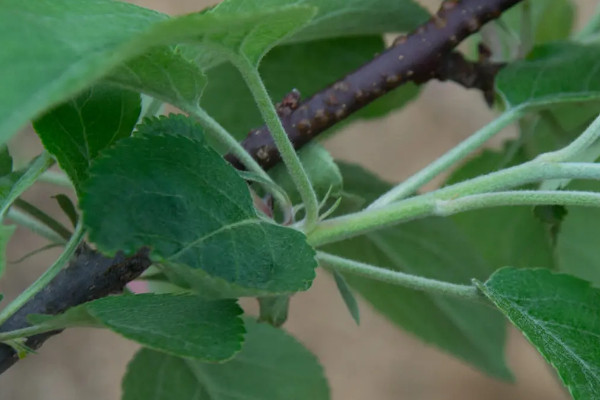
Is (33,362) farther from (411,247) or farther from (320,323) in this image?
(411,247)

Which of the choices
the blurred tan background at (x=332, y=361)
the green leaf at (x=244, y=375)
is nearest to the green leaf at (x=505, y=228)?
the green leaf at (x=244, y=375)

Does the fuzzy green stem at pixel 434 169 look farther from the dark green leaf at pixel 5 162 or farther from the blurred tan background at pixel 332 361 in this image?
the blurred tan background at pixel 332 361

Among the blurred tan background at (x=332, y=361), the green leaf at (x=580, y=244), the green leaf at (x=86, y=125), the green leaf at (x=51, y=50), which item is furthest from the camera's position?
the blurred tan background at (x=332, y=361)

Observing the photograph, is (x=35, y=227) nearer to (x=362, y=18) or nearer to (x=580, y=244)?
(x=362, y=18)

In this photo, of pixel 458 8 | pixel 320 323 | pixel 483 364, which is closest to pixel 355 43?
pixel 458 8

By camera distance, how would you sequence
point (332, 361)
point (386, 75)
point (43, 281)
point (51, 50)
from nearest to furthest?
1. point (51, 50)
2. point (43, 281)
3. point (386, 75)
4. point (332, 361)

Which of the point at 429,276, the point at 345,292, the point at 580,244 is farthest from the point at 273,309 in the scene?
the point at 580,244

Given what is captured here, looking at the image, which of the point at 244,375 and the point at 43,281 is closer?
the point at 43,281
